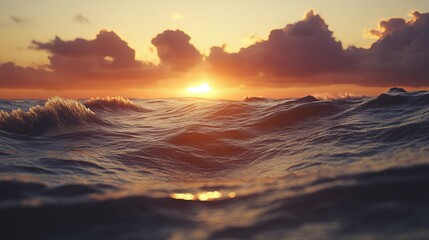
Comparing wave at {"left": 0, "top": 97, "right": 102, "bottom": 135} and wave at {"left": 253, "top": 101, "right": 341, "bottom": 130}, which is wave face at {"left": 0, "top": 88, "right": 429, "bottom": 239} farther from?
wave at {"left": 253, "top": 101, "right": 341, "bottom": 130}

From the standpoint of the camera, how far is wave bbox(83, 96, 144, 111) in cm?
2049

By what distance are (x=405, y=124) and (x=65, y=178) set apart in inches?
265

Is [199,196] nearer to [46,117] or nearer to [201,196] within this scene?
[201,196]

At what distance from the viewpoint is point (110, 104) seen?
21.5 meters

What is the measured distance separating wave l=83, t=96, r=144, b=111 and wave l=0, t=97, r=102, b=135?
637 centimetres

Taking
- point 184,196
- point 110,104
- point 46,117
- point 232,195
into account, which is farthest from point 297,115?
point 110,104

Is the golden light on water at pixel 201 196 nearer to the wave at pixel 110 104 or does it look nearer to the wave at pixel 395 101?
the wave at pixel 395 101

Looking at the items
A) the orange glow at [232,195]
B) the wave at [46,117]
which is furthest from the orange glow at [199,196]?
the wave at [46,117]

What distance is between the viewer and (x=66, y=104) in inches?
528

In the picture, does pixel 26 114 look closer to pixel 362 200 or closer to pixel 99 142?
pixel 99 142

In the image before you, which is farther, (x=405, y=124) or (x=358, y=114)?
(x=358, y=114)

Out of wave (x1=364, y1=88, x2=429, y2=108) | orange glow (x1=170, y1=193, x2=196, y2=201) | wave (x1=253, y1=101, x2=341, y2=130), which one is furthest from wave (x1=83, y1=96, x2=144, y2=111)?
orange glow (x1=170, y1=193, x2=196, y2=201)

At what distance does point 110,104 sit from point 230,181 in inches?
669

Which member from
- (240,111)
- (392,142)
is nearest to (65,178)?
(392,142)
